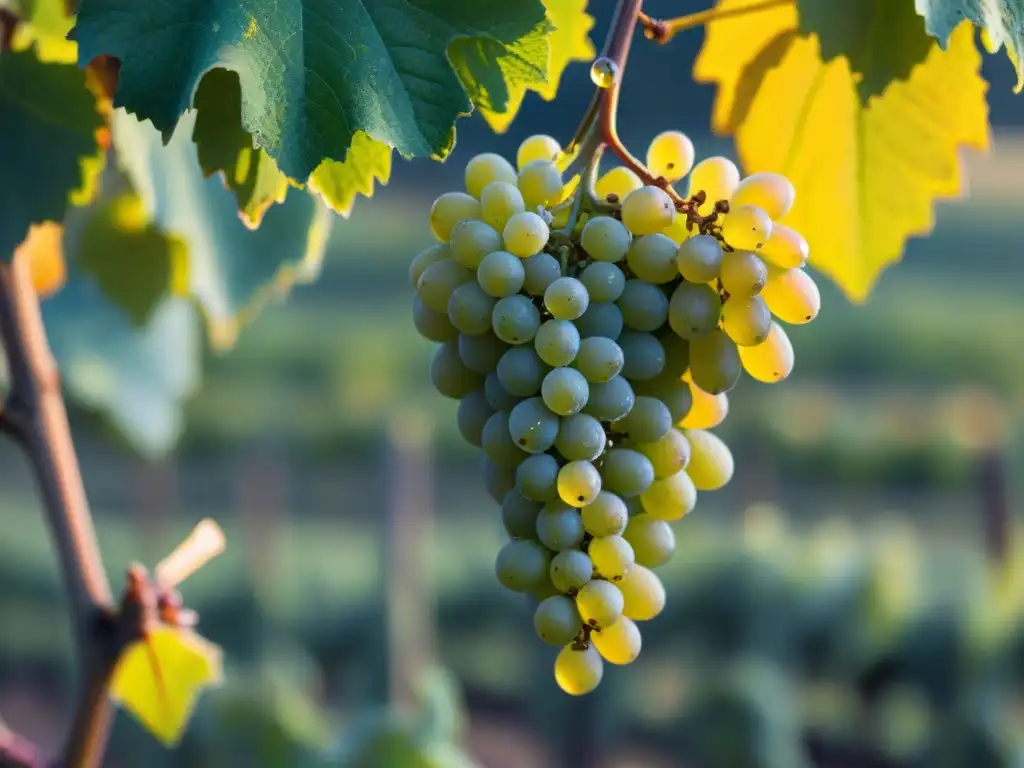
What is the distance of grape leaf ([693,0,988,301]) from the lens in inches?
26.3

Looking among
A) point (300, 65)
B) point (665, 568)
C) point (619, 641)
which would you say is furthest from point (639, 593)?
point (665, 568)

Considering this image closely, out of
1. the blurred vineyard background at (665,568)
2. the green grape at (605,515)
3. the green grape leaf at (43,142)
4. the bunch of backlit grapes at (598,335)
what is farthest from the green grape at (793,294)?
the blurred vineyard background at (665,568)

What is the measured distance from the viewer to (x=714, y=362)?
494mm

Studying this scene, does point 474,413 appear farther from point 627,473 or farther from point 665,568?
point 665,568

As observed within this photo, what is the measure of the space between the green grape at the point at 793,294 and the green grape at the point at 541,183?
96mm

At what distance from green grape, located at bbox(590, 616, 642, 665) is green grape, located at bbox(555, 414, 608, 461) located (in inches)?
2.8

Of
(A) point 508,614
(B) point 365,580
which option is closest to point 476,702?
(A) point 508,614

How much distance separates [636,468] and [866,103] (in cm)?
25

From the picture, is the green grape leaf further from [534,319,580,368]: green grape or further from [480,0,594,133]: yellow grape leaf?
[534,319,580,368]: green grape

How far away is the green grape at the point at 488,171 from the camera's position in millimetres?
527

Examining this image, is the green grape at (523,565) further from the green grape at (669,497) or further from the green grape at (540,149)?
the green grape at (540,149)

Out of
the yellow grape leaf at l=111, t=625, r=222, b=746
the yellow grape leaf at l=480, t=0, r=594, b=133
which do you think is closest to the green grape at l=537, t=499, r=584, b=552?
the yellow grape leaf at l=480, t=0, r=594, b=133

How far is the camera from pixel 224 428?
8.12 m

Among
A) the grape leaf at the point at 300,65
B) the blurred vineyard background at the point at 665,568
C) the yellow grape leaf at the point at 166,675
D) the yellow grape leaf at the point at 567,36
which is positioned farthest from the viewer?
the blurred vineyard background at the point at 665,568
